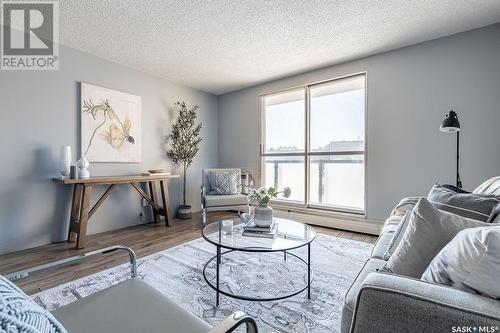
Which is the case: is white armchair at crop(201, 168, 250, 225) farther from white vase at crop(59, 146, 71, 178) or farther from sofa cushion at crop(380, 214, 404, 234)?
sofa cushion at crop(380, 214, 404, 234)

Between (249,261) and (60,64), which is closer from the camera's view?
(249,261)

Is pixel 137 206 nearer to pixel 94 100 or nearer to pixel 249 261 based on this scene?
pixel 94 100

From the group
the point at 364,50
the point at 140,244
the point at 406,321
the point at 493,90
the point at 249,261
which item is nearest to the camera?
the point at 406,321

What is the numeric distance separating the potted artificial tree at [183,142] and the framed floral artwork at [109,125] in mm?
596

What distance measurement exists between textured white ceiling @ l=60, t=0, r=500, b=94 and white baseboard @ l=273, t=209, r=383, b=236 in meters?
2.28

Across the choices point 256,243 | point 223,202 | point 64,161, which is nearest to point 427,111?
point 256,243

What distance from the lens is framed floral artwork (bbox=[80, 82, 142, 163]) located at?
3021 mm

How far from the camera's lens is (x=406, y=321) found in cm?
68

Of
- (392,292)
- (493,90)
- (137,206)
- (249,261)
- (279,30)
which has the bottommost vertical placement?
(249,261)

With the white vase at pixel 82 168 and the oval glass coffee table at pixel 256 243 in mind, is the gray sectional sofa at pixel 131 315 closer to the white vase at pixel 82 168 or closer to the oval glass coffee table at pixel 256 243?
the oval glass coffee table at pixel 256 243

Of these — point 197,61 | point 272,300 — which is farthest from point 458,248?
point 197,61

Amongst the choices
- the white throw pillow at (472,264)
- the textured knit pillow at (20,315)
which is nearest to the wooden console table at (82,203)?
the textured knit pillow at (20,315)

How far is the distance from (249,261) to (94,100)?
9.52 feet

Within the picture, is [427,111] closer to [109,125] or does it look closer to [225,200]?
[225,200]
